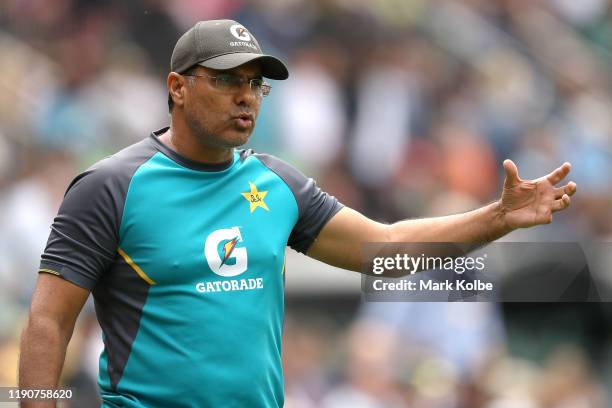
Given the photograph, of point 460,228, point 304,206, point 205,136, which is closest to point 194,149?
point 205,136

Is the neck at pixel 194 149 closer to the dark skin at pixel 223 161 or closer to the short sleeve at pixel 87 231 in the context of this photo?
the dark skin at pixel 223 161

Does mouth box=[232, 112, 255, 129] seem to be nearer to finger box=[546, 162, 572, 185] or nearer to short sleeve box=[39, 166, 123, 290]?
short sleeve box=[39, 166, 123, 290]

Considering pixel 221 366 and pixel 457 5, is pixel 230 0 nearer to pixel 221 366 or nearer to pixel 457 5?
pixel 457 5

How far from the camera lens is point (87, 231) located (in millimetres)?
3977

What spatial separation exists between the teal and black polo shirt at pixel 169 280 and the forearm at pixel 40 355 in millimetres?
186

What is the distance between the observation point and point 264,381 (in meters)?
4.15

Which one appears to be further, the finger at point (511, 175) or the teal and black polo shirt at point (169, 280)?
the finger at point (511, 175)

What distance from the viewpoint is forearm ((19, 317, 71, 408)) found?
3885 mm

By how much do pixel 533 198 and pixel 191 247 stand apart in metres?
1.30

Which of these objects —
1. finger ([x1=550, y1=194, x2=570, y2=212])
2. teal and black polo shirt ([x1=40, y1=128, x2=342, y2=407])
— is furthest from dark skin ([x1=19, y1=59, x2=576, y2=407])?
teal and black polo shirt ([x1=40, y1=128, x2=342, y2=407])

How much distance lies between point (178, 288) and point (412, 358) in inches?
205

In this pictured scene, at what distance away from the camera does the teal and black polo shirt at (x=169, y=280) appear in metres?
4.02

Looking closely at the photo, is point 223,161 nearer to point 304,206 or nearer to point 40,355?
point 304,206

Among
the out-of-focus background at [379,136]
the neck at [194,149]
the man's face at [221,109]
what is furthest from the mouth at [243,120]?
the out-of-focus background at [379,136]
